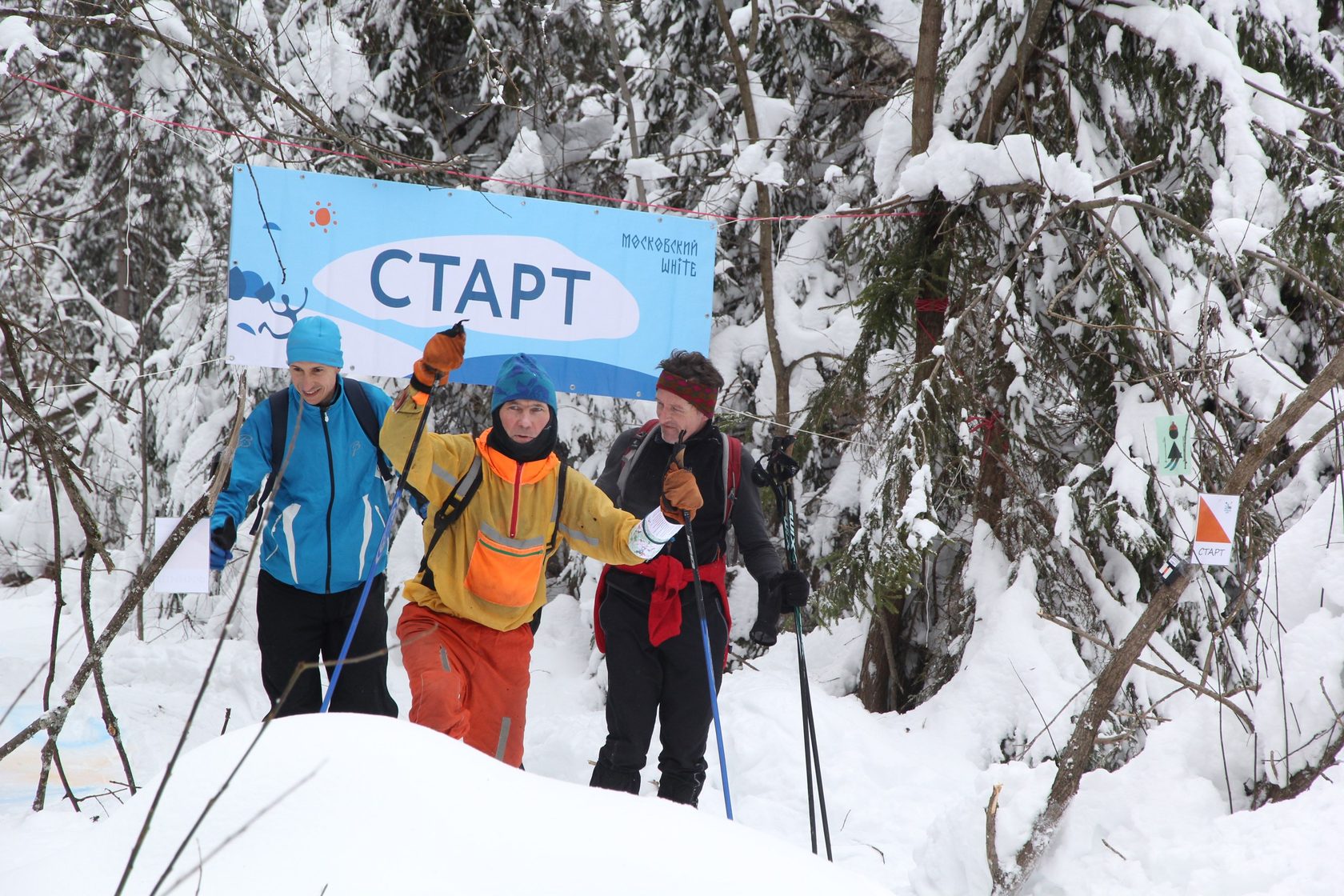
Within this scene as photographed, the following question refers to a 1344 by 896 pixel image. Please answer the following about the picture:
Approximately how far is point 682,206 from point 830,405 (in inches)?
97.1

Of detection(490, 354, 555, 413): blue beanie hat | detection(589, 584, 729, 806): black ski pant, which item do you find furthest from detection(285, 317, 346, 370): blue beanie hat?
detection(589, 584, 729, 806): black ski pant

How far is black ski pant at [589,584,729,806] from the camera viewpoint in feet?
12.5

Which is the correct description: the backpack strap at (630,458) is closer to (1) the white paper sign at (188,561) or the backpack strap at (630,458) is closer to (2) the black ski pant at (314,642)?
(2) the black ski pant at (314,642)

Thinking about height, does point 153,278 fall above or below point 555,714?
→ above

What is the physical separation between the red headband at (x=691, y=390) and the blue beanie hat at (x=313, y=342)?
1.25 meters

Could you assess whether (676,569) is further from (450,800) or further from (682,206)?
(682,206)

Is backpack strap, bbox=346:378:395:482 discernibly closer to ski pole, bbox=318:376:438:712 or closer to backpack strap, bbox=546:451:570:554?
ski pole, bbox=318:376:438:712

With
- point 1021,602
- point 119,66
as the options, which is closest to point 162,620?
point 119,66

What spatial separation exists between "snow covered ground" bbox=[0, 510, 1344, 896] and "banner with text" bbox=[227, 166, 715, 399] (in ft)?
6.91

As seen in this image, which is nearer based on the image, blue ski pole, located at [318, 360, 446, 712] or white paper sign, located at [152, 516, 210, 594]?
white paper sign, located at [152, 516, 210, 594]

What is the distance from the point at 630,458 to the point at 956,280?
235 centimetres

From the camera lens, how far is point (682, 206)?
295 inches

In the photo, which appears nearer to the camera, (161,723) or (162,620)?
(161,723)

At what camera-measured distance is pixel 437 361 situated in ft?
10.8
